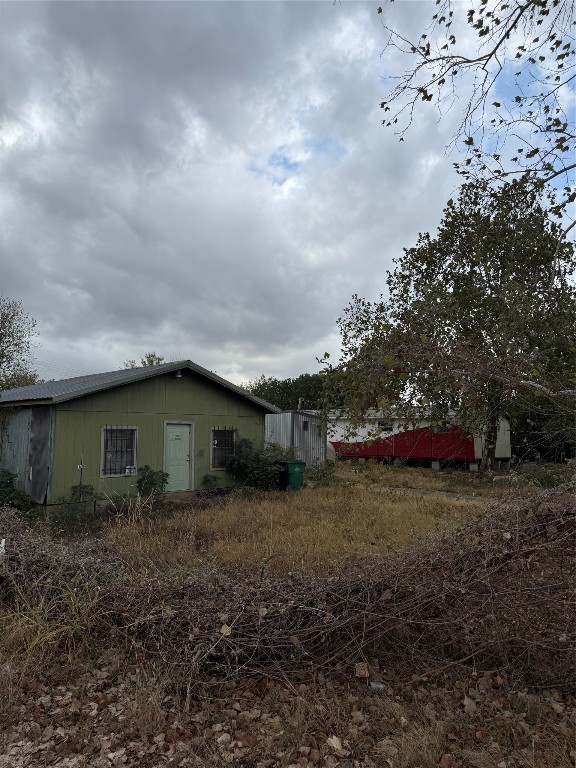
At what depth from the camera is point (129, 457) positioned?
12.4m

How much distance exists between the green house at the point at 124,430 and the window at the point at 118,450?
0.02m

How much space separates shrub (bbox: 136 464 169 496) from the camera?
12234 millimetres

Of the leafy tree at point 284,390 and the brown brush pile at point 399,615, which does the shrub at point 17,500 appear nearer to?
the brown brush pile at point 399,615

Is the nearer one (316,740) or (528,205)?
(316,740)

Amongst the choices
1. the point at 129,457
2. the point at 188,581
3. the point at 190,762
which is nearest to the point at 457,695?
the point at 190,762

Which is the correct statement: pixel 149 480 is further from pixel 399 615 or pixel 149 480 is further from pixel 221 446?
pixel 399 615

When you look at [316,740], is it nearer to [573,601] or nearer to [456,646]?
[456,646]

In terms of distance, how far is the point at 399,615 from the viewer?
3619mm

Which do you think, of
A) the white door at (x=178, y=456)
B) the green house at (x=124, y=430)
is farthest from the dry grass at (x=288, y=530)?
the green house at (x=124, y=430)

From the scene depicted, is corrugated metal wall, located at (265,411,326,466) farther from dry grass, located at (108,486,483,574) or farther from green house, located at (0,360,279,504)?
dry grass, located at (108,486,483,574)

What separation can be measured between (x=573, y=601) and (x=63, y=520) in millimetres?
9393

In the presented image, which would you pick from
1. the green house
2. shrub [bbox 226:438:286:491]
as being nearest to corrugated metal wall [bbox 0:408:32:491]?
the green house

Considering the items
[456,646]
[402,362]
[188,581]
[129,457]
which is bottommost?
[456,646]

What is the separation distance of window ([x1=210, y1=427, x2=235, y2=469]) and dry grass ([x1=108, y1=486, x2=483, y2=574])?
1.81 meters
